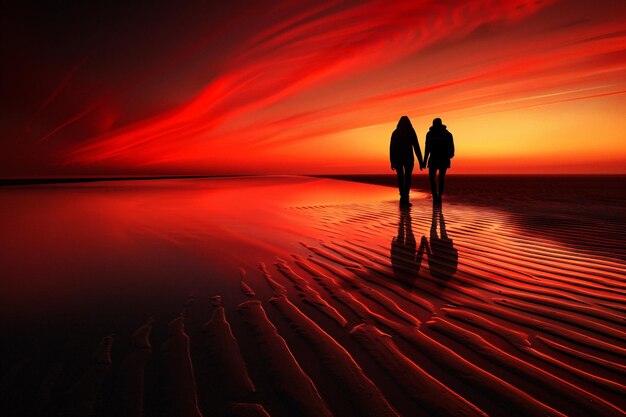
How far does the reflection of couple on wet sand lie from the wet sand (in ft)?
0.13

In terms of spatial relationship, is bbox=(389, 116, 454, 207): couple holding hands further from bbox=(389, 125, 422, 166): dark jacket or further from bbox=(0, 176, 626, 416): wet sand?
bbox=(0, 176, 626, 416): wet sand

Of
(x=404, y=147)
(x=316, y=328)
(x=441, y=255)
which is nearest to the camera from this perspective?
(x=316, y=328)

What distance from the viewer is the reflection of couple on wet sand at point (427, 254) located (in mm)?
3996

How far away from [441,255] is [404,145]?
7.63m

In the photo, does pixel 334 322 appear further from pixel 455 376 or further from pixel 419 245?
pixel 419 245

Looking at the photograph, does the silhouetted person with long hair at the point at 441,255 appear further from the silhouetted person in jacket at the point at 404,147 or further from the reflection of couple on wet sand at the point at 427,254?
the silhouetted person in jacket at the point at 404,147

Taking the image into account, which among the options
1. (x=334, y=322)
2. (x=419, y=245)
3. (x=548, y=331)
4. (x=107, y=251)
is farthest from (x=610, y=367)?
(x=107, y=251)

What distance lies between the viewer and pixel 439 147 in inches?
471

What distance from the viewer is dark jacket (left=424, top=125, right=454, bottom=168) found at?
11867 millimetres

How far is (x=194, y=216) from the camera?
8914 mm

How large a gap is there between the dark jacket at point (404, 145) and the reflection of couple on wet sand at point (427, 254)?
5177 mm

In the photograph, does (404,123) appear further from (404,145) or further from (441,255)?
(441,255)

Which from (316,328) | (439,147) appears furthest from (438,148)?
(316,328)

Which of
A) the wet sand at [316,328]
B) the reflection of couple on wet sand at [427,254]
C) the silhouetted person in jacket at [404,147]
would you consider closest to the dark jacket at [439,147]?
the silhouetted person in jacket at [404,147]
